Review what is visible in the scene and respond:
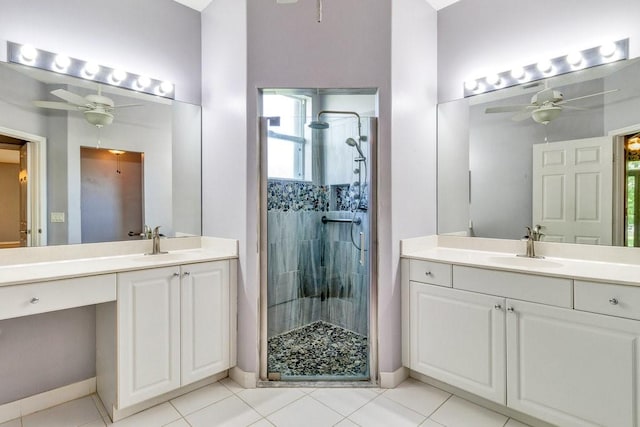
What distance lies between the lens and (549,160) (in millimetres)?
2078

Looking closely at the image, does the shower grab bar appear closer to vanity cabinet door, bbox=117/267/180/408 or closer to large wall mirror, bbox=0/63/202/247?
large wall mirror, bbox=0/63/202/247

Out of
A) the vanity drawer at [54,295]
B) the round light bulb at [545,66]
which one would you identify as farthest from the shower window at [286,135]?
Result: the round light bulb at [545,66]

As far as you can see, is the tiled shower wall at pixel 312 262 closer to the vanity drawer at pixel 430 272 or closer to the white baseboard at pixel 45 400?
the vanity drawer at pixel 430 272

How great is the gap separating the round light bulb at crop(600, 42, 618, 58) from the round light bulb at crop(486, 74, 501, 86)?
1.84 ft

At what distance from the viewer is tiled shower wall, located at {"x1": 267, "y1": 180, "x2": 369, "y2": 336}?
2.27m

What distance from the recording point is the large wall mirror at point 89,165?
5.95 feet

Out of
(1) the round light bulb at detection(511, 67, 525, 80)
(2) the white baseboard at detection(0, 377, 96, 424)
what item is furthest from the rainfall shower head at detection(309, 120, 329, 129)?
(2) the white baseboard at detection(0, 377, 96, 424)

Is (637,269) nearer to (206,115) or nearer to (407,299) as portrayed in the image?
(407,299)

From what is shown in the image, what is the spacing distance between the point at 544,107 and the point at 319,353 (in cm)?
231

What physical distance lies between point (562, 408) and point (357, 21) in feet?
8.23

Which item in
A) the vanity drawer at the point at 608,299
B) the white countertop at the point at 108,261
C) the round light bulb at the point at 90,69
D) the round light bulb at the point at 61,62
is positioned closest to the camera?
the vanity drawer at the point at 608,299

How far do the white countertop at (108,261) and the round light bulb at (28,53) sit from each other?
3.71 feet

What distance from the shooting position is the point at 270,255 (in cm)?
223

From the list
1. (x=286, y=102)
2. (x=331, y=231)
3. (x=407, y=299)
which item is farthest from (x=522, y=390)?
(x=286, y=102)
